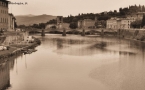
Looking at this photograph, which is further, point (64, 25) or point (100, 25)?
point (64, 25)

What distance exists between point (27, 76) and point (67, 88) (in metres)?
3.31

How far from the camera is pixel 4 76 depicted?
1402 centimetres

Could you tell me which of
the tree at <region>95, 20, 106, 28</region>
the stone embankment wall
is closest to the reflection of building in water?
the stone embankment wall

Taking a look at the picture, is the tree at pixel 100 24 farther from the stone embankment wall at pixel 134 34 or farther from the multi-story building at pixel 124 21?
the stone embankment wall at pixel 134 34

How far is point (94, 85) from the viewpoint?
1283 centimetres

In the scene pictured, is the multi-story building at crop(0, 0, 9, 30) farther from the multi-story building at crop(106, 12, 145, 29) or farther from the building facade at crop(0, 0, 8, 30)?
the multi-story building at crop(106, 12, 145, 29)

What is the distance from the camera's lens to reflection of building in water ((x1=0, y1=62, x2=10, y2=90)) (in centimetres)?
1238

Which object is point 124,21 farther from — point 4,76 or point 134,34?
point 4,76


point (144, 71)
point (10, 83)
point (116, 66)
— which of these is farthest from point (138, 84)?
point (10, 83)

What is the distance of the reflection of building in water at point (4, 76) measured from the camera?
12.4 m

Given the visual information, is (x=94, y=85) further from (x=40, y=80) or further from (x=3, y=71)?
(x=3, y=71)

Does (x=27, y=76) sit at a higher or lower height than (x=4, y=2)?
lower

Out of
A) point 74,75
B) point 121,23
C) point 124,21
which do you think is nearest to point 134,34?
point 124,21

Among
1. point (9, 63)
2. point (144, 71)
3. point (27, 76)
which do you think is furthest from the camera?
point (9, 63)
